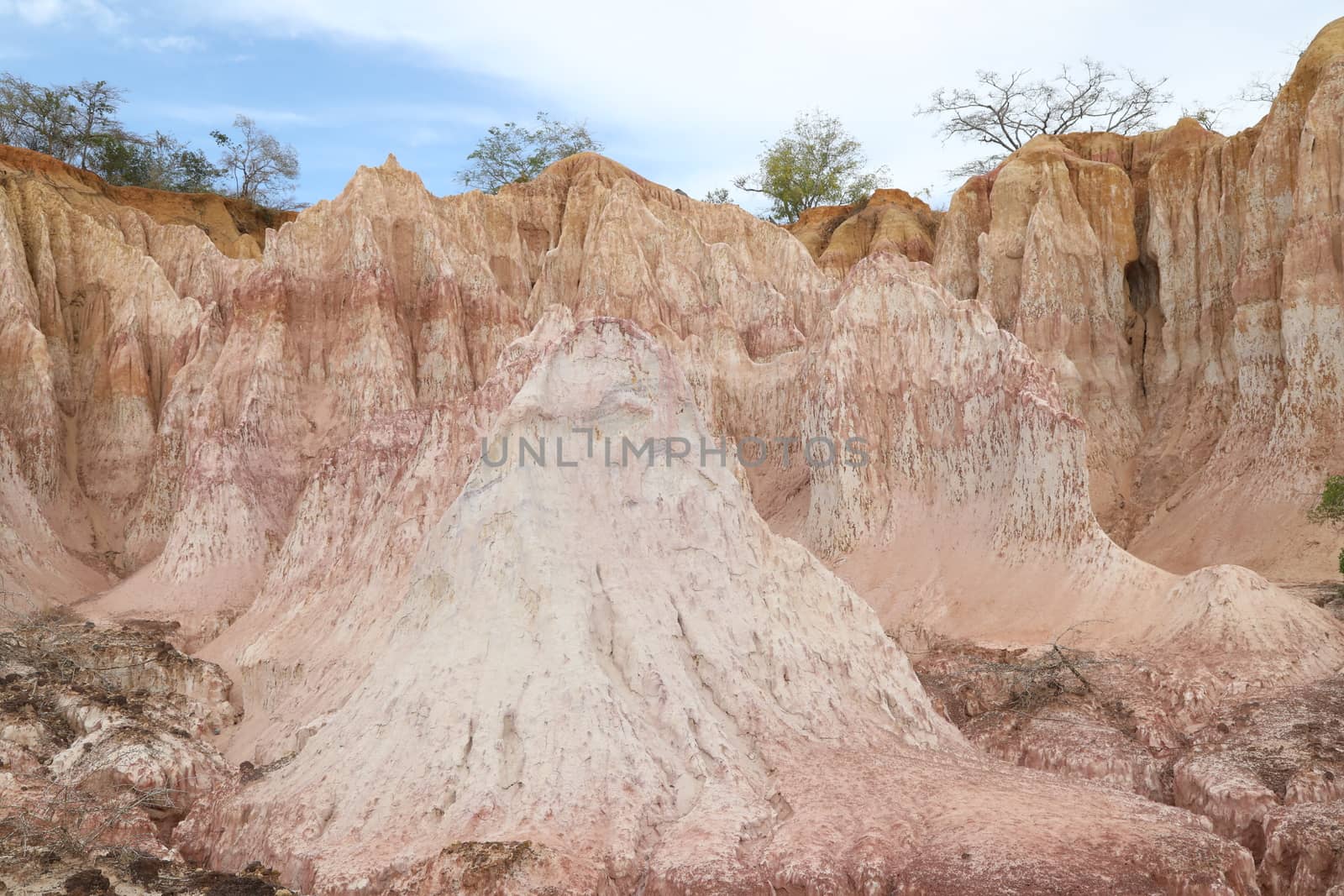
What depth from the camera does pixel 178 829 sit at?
1057cm

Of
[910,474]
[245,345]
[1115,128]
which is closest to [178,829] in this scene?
[910,474]

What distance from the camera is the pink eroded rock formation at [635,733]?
8750 millimetres

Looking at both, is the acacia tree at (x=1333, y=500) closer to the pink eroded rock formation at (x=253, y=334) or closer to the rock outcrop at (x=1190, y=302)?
the rock outcrop at (x=1190, y=302)

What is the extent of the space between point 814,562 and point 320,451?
14685 millimetres

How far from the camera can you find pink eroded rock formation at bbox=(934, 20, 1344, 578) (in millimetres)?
23953

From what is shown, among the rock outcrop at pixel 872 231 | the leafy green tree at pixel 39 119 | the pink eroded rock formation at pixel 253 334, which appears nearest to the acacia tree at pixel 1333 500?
the pink eroded rock formation at pixel 253 334

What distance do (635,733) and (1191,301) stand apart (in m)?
23.6

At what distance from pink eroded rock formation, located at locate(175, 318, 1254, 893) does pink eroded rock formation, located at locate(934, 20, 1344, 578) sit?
14.5 metres

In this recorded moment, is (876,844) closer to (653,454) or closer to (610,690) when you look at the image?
(610,690)

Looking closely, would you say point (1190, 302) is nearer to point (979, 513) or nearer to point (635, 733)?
point (979, 513)

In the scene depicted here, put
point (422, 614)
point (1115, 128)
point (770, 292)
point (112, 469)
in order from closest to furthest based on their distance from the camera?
point (422, 614) → point (112, 469) → point (770, 292) → point (1115, 128)

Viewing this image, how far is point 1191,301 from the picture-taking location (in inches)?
1126

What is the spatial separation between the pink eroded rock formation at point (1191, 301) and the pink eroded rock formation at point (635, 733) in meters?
14.5

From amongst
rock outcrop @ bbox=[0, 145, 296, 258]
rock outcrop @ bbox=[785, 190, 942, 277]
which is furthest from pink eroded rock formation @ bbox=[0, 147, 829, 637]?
rock outcrop @ bbox=[785, 190, 942, 277]
